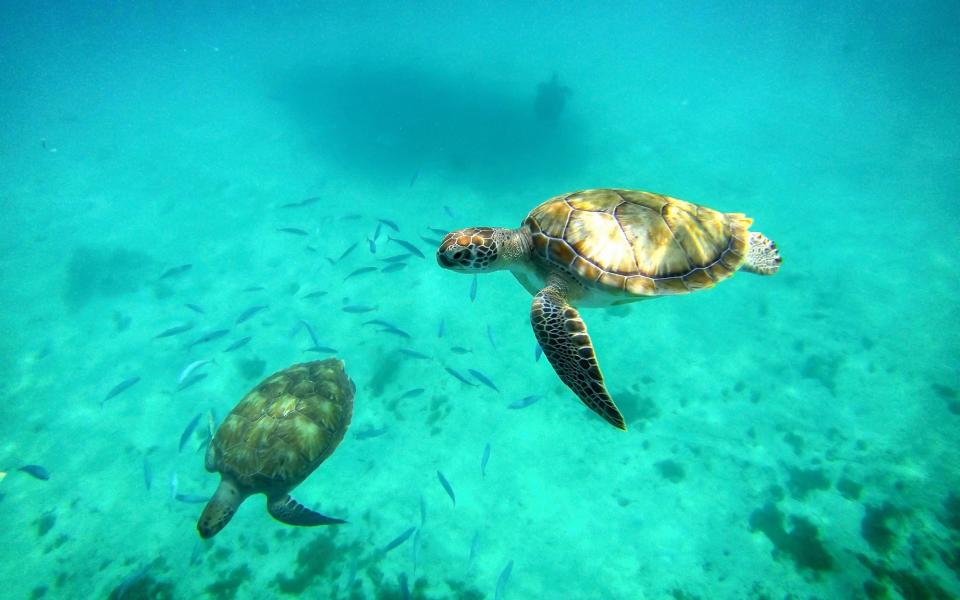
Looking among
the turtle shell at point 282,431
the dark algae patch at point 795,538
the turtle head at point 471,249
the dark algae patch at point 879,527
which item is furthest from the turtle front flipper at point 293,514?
the dark algae patch at point 879,527

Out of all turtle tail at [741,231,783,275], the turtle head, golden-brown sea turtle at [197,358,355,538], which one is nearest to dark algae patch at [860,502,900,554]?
turtle tail at [741,231,783,275]

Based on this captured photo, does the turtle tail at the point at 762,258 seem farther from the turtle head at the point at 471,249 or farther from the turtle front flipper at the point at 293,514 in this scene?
the turtle front flipper at the point at 293,514

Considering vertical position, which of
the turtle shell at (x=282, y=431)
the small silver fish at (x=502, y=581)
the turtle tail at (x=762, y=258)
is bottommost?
the small silver fish at (x=502, y=581)

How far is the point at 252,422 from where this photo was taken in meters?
4.58

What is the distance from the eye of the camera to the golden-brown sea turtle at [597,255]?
331 centimetres

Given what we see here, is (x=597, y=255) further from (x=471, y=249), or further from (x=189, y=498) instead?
(x=189, y=498)

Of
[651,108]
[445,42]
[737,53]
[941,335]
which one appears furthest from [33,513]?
[737,53]

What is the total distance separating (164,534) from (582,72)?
128 feet

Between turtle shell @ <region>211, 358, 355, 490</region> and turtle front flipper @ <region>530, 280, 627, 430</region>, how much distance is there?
3248mm

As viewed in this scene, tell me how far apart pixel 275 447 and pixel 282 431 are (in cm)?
19

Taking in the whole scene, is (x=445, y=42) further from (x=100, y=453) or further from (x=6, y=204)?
(x=100, y=453)

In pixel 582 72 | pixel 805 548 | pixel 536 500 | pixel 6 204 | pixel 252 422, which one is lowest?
pixel 6 204

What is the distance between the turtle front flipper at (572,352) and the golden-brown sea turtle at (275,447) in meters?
3.22

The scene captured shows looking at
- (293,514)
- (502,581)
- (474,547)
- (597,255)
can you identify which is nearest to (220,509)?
(293,514)
